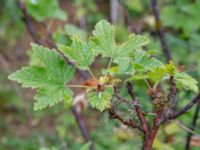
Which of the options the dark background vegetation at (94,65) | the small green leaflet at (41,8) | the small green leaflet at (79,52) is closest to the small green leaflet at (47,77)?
the small green leaflet at (79,52)

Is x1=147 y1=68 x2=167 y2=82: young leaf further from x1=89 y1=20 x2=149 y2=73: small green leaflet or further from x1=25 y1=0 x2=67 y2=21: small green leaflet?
x1=25 y1=0 x2=67 y2=21: small green leaflet

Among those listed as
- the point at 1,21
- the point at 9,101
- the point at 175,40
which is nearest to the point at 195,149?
the point at 175,40

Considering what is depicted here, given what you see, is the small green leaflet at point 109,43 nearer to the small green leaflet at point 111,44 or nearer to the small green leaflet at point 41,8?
the small green leaflet at point 111,44

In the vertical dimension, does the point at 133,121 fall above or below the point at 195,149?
above

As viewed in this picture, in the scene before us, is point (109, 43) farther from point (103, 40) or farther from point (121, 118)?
point (121, 118)

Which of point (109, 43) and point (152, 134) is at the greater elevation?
point (109, 43)

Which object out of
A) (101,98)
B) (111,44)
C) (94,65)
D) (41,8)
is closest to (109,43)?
(111,44)

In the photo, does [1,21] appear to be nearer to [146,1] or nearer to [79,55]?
[146,1]
